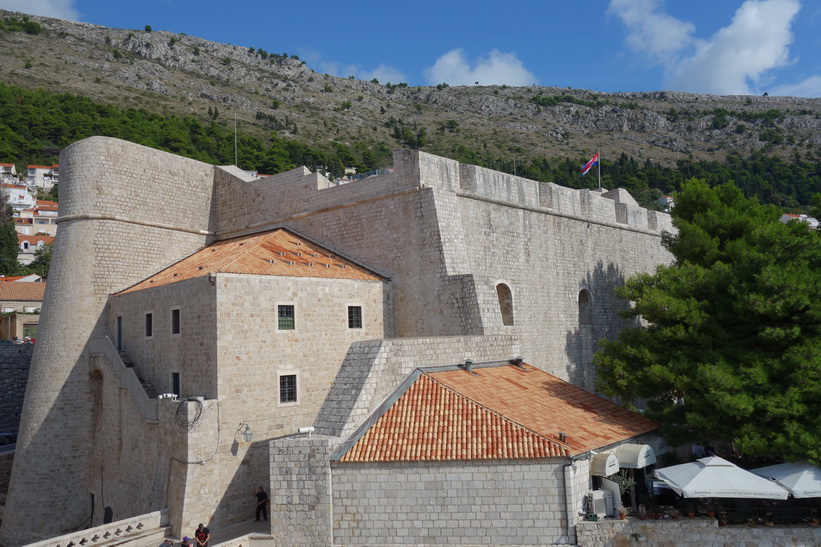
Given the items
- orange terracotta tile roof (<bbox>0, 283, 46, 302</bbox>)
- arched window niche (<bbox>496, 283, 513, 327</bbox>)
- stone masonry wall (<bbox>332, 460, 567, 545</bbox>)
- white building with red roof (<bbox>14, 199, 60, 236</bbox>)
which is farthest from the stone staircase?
white building with red roof (<bbox>14, 199, 60, 236</bbox>)

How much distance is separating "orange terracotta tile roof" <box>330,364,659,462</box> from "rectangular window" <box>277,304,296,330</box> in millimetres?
3784

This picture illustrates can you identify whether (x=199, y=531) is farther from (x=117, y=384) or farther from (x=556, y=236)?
(x=556, y=236)

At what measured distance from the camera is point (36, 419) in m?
18.5

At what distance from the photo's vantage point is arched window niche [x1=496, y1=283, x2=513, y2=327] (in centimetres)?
1936

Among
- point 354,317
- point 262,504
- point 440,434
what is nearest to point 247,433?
point 262,504

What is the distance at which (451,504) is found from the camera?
11023 millimetres

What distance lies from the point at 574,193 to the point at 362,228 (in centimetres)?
919

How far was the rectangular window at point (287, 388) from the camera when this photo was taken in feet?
49.2

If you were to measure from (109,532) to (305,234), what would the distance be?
1088 centimetres

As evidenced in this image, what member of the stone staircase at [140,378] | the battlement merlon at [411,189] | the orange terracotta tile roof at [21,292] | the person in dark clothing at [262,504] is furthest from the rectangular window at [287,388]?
the orange terracotta tile roof at [21,292]

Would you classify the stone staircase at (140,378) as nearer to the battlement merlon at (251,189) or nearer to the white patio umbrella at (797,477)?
the battlement merlon at (251,189)

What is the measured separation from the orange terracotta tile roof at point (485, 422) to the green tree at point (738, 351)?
1.30m

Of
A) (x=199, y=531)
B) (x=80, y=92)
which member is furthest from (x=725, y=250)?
(x=80, y=92)

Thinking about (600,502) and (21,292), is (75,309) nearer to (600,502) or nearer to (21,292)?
(600,502)
